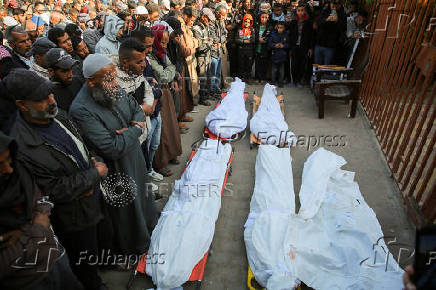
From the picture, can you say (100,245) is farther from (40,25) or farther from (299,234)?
(40,25)

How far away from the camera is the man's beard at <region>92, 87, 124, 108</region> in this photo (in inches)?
88.7

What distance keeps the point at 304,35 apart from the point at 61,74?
227 inches

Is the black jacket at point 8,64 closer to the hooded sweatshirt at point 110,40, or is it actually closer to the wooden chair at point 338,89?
the hooded sweatshirt at point 110,40

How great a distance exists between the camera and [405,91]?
4273mm

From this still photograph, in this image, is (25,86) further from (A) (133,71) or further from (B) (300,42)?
(B) (300,42)

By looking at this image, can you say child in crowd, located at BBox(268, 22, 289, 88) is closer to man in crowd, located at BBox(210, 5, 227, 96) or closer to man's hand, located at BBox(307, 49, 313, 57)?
man's hand, located at BBox(307, 49, 313, 57)

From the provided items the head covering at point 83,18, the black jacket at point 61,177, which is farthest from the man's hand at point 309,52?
the black jacket at point 61,177

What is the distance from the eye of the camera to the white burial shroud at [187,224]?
8.12ft

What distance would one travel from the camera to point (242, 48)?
7.23m

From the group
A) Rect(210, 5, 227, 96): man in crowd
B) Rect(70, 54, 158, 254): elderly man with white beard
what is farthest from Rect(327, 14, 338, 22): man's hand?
Rect(70, 54, 158, 254): elderly man with white beard

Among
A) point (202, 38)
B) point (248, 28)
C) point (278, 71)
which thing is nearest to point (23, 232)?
point (202, 38)

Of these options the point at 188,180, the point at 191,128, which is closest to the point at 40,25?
the point at 191,128

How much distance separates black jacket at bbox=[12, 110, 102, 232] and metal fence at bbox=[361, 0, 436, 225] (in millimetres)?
3131

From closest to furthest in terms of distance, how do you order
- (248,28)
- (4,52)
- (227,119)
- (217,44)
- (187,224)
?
(187,224) → (4,52) → (227,119) → (217,44) → (248,28)
